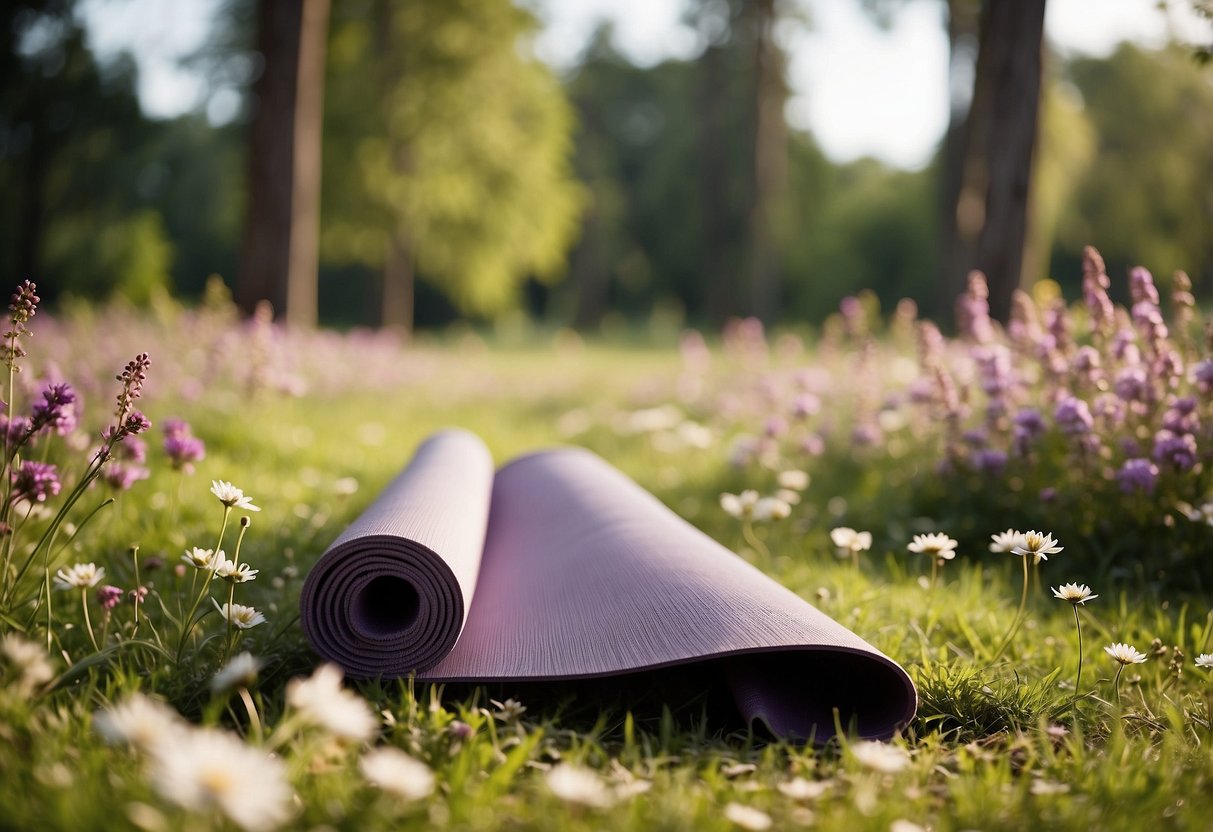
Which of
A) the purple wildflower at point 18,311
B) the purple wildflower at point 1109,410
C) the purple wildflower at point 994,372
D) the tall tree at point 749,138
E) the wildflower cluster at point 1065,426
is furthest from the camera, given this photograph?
the tall tree at point 749,138

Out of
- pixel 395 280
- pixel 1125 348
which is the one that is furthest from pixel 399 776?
pixel 395 280

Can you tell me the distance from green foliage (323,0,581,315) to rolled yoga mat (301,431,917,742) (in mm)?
13733

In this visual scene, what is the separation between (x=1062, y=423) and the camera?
3148 millimetres

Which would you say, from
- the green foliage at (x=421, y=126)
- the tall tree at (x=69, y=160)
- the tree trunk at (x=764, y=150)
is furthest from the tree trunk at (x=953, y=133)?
the tall tree at (x=69, y=160)

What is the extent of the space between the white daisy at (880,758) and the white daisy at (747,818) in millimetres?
226

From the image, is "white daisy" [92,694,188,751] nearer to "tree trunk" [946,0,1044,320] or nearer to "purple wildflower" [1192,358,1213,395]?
"purple wildflower" [1192,358,1213,395]

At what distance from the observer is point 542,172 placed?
18.1 meters

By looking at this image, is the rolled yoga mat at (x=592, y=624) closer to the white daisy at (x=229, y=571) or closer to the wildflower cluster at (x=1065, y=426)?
the white daisy at (x=229, y=571)

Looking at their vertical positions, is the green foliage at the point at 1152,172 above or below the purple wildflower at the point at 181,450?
above

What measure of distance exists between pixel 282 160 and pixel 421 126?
7178 mm

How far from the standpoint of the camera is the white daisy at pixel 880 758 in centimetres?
153

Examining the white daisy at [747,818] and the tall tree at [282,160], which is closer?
the white daisy at [747,818]

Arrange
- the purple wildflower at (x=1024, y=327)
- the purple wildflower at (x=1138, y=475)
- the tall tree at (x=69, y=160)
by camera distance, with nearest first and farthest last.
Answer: the purple wildflower at (x=1138, y=475) < the purple wildflower at (x=1024, y=327) < the tall tree at (x=69, y=160)

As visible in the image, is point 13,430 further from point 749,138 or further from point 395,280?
point 749,138
